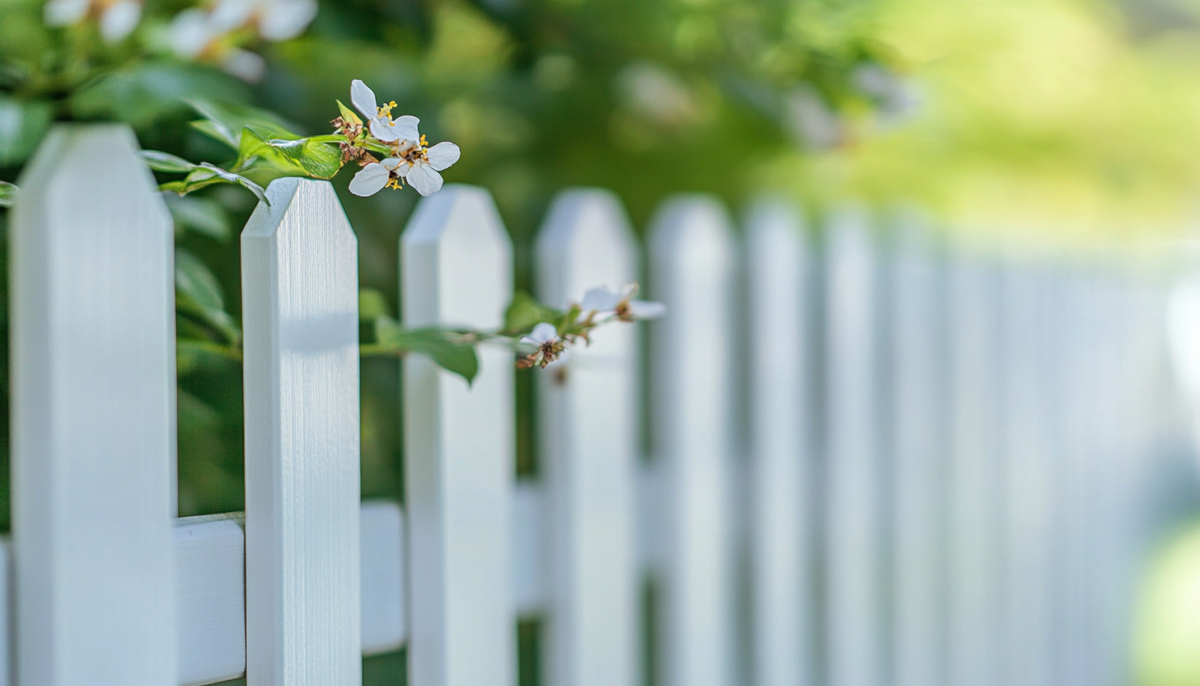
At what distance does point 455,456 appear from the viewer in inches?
28.4

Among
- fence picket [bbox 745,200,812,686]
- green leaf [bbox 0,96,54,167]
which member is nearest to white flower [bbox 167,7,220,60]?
green leaf [bbox 0,96,54,167]

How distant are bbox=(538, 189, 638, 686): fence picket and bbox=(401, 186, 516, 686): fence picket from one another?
0.13 meters

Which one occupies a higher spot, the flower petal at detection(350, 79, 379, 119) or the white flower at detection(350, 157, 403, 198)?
the flower petal at detection(350, 79, 379, 119)

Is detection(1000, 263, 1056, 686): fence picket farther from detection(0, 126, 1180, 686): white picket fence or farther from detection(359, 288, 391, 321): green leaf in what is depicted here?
detection(359, 288, 391, 321): green leaf

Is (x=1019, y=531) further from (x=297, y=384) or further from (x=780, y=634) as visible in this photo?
(x=297, y=384)

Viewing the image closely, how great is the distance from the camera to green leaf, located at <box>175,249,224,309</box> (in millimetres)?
601

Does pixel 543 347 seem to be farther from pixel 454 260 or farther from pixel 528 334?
pixel 454 260

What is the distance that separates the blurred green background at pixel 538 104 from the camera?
65 centimetres

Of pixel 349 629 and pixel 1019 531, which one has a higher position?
pixel 349 629

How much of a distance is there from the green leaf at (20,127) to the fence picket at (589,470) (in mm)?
466

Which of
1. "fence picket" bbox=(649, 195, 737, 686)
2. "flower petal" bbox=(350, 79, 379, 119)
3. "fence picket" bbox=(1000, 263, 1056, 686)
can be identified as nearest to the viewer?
"flower petal" bbox=(350, 79, 379, 119)

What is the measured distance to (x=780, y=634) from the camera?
3.83 feet

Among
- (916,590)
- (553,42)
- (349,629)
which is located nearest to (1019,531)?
(916,590)

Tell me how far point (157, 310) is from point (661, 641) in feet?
2.57
